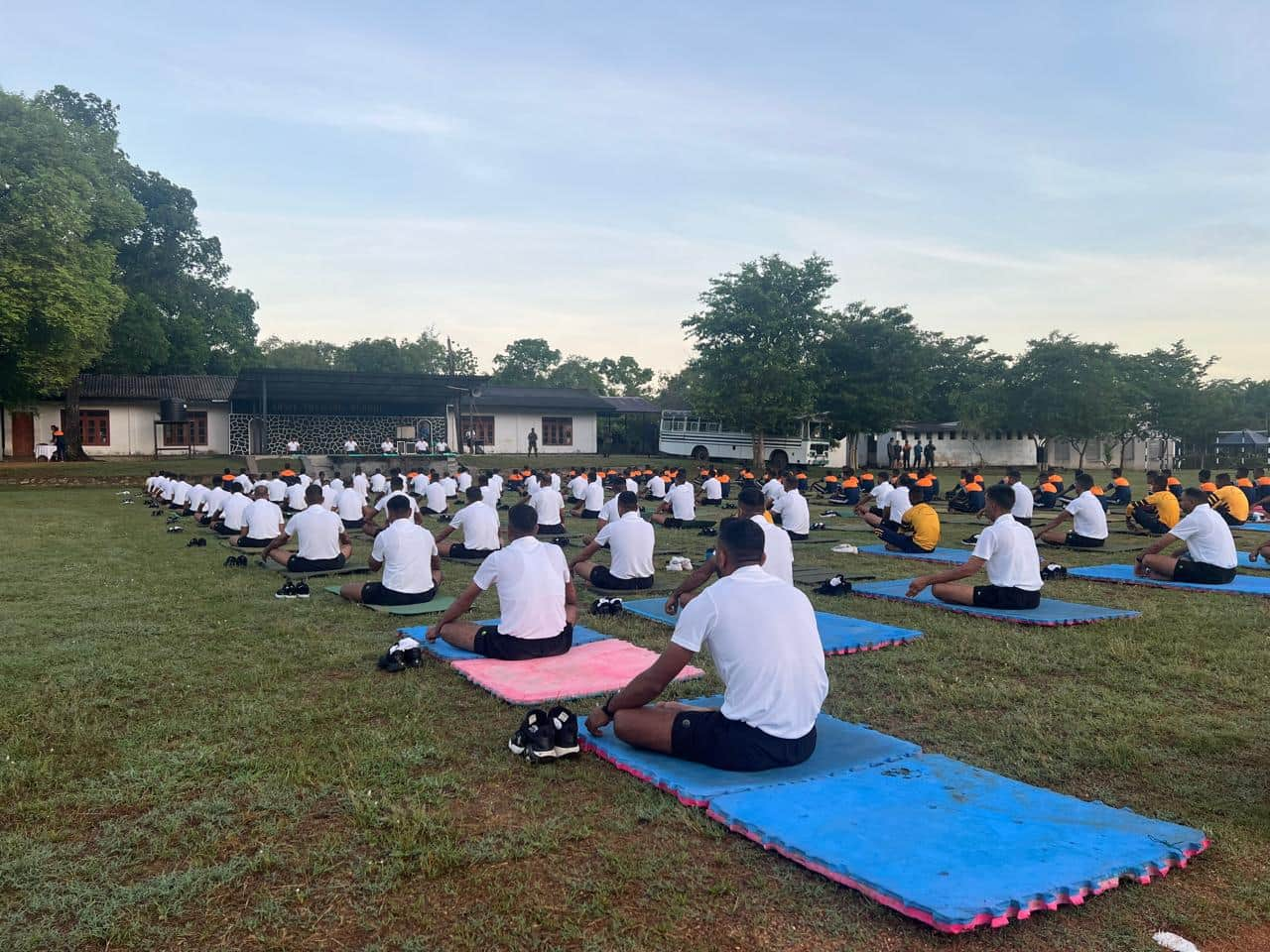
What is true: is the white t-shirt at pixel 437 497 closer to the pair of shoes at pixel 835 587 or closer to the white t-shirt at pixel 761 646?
the pair of shoes at pixel 835 587

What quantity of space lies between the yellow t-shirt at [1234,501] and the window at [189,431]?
35.5 metres

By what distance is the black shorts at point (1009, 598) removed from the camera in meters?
8.19

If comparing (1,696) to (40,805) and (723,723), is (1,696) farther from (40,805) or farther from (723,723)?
(723,723)

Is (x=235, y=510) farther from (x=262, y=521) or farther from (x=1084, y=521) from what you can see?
(x=1084, y=521)

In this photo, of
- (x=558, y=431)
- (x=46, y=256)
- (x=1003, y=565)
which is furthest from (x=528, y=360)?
(x=1003, y=565)

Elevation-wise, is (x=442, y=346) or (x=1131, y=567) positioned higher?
(x=442, y=346)

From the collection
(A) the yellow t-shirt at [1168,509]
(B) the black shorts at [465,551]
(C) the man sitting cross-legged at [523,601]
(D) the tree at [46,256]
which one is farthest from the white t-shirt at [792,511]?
(D) the tree at [46,256]

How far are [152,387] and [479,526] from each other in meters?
31.3

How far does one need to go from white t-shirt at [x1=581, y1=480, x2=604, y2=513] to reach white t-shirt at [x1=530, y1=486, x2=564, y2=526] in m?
3.29

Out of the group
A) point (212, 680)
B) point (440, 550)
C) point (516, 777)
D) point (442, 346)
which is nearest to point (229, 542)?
point (440, 550)

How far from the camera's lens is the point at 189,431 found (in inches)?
1417

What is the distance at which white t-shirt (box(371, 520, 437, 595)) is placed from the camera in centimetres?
823

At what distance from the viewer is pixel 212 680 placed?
5.98 metres

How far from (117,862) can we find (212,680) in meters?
2.73
